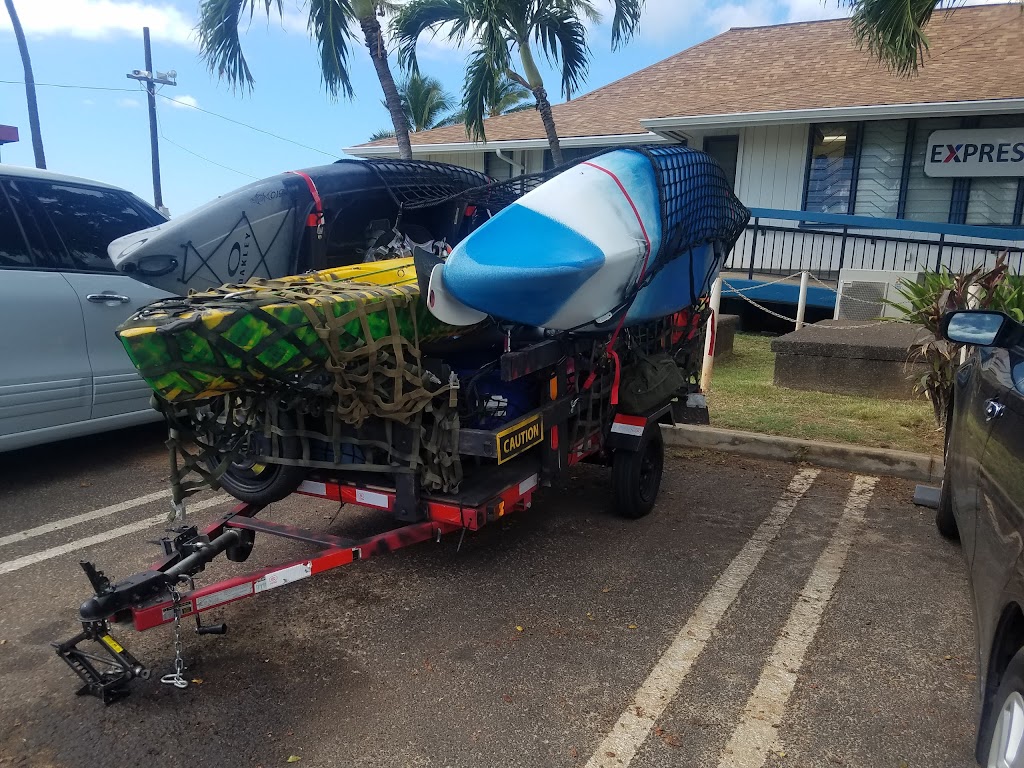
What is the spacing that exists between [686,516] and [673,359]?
104cm

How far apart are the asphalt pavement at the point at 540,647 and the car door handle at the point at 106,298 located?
4.25ft

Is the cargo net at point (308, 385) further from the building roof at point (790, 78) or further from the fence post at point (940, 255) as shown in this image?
the building roof at point (790, 78)

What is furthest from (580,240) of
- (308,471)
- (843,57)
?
(843,57)

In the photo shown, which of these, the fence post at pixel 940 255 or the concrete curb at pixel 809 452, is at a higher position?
the fence post at pixel 940 255

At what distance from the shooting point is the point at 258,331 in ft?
9.30

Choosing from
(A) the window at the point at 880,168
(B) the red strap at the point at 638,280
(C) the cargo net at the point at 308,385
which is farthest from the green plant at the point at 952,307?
(A) the window at the point at 880,168

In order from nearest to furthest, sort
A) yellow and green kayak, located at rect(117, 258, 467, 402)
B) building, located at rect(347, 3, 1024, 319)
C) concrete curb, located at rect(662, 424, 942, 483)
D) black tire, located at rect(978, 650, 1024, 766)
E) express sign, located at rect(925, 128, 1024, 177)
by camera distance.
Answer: black tire, located at rect(978, 650, 1024, 766), yellow and green kayak, located at rect(117, 258, 467, 402), concrete curb, located at rect(662, 424, 942, 483), building, located at rect(347, 3, 1024, 319), express sign, located at rect(925, 128, 1024, 177)

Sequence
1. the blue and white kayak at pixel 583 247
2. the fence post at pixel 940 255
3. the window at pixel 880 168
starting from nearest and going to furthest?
1. the blue and white kayak at pixel 583 247
2. the fence post at pixel 940 255
3. the window at pixel 880 168

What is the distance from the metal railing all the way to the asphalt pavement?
6911 millimetres

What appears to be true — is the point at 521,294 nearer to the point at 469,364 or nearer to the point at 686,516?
the point at 469,364

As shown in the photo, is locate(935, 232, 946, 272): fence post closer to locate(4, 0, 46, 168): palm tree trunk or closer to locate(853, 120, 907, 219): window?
locate(853, 120, 907, 219): window

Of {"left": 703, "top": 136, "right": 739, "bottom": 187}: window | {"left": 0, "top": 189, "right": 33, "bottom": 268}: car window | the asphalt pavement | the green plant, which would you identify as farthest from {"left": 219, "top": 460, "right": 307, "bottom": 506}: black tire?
{"left": 703, "top": 136, "right": 739, "bottom": 187}: window

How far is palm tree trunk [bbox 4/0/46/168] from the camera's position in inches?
647

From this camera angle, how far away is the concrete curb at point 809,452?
5500 mm
